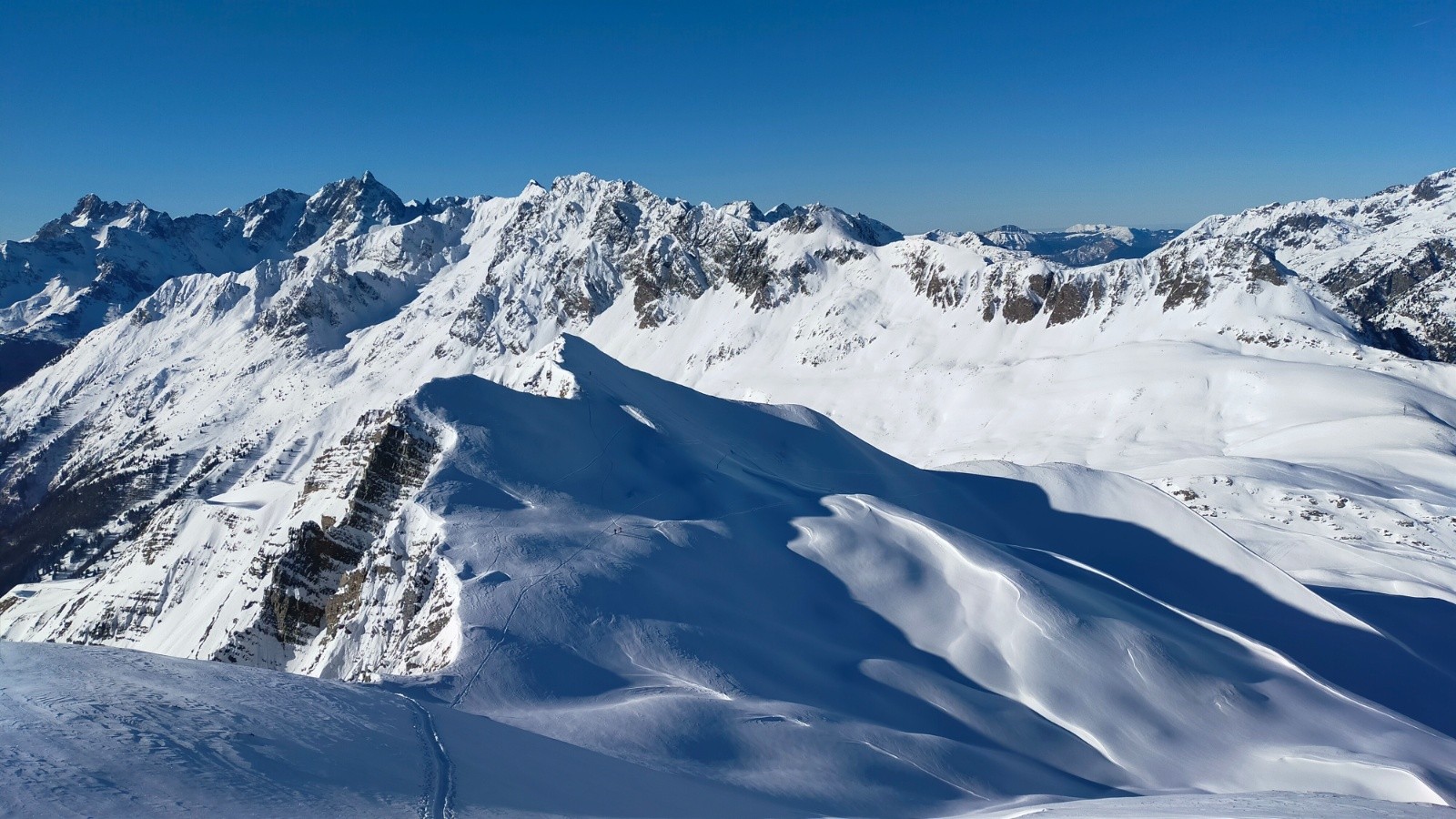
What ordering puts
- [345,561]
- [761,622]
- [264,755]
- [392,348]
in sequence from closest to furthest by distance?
[264,755] < [761,622] < [345,561] < [392,348]

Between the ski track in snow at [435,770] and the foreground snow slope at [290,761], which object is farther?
the ski track in snow at [435,770]

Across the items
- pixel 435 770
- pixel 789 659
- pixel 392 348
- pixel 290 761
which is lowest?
pixel 392 348

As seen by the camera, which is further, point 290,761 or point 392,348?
point 392,348

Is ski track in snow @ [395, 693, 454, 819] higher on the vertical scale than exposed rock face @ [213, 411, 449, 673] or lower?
higher

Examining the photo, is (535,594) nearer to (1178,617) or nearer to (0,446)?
(1178,617)

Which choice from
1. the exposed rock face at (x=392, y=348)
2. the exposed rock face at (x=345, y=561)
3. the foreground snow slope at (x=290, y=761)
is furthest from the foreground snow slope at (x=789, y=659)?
the exposed rock face at (x=392, y=348)

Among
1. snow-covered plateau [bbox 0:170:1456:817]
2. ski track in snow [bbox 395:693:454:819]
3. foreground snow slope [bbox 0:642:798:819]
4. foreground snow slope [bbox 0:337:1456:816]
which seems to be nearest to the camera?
foreground snow slope [bbox 0:642:798:819]

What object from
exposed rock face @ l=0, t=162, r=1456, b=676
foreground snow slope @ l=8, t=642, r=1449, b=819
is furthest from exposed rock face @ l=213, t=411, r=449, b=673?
foreground snow slope @ l=8, t=642, r=1449, b=819

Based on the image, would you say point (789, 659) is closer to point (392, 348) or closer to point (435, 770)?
point (435, 770)

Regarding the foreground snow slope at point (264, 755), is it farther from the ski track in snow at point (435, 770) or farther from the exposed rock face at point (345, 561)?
the exposed rock face at point (345, 561)

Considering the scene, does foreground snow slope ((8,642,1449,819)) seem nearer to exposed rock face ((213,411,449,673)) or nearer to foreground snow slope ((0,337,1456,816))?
foreground snow slope ((0,337,1456,816))

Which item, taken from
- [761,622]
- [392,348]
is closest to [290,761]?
[761,622]
